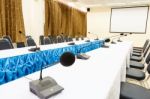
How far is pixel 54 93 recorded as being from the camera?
881 millimetres

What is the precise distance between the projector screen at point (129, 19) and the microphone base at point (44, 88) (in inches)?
341

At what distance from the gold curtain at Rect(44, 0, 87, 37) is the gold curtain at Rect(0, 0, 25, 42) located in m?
1.42

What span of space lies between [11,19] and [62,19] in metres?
2.96

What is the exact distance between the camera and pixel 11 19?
4199 mm

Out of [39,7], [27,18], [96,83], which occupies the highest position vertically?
[39,7]

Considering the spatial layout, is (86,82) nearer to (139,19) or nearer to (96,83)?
(96,83)

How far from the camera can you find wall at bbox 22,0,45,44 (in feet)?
16.3

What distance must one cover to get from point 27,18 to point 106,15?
577 centimetres

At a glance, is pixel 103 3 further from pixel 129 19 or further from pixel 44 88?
pixel 44 88

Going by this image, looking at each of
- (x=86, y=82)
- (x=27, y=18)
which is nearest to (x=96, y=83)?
(x=86, y=82)

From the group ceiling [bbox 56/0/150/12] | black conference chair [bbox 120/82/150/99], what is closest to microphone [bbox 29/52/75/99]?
black conference chair [bbox 120/82/150/99]

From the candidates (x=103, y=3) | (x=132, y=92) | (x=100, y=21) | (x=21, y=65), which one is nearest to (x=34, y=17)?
(x=21, y=65)

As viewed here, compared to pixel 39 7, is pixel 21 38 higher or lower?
lower

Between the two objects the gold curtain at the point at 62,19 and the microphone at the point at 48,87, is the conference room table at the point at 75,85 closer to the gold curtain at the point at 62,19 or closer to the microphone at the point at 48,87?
the microphone at the point at 48,87
